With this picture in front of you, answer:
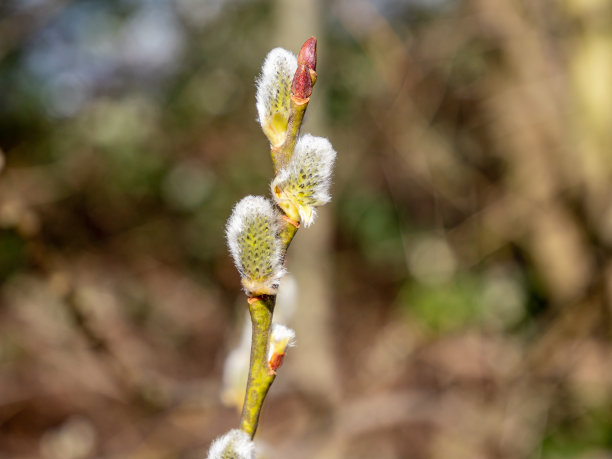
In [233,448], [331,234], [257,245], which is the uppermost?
[331,234]

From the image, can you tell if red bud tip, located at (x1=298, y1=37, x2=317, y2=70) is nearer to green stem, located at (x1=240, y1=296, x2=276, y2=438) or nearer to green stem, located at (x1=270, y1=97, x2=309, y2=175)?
green stem, located at (x1=270, y1=97, x2=309, y2=175)

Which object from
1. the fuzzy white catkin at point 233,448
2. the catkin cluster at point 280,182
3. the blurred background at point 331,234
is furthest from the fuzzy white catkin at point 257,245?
the blurred background at point 331,234

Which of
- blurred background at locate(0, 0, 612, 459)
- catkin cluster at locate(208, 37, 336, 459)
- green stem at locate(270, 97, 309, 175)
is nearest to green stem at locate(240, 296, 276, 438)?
catkin cluster at locate(208, 37, 336, 459)

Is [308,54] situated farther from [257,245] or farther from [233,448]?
[233,448]

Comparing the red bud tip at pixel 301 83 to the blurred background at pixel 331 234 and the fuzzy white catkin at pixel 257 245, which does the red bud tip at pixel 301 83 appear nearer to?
the fuzzy white catkin at pixel 257 245

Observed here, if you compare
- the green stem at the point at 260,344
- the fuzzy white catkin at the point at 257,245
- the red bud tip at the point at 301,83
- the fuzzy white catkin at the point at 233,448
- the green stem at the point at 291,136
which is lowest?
the fuzzy white catkin at the point at 233,448

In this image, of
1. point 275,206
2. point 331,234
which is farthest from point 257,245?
point 331,234

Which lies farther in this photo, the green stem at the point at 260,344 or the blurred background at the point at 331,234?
the blurred background at the point at 331,234
